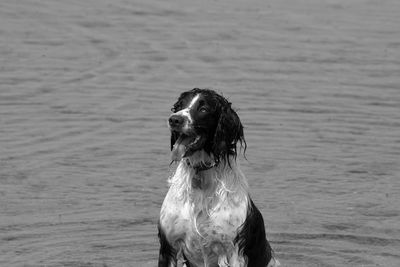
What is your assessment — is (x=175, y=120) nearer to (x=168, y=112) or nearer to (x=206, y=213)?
(x=206, y=213)

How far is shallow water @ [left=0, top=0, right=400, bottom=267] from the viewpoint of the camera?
1105cm

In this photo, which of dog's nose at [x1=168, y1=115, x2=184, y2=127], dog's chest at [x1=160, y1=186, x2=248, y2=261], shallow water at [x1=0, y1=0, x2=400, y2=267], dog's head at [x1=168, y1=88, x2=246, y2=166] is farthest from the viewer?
shallow water at [x1=0, y1=0, x2=400, y2=267]

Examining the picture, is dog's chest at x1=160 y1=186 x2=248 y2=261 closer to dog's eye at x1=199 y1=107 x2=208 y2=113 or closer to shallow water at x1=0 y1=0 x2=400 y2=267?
dog's eye at x1=199 y1=107 x2=208 y2=113

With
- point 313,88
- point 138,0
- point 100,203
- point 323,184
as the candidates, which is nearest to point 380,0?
point 138,0

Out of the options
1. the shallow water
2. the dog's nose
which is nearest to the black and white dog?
the dog's nose

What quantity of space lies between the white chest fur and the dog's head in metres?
0.19

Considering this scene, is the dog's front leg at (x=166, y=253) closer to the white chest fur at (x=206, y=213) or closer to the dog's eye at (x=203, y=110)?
the white chest fur at (x=206, y=213)

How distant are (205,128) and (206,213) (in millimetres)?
611

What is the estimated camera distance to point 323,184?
41.6 feet

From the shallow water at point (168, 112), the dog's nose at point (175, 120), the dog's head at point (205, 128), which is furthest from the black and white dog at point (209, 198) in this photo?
the shallow water at point (168, 112)

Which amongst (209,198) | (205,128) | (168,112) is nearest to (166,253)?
(209,198)

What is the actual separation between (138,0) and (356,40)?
13.7 feet

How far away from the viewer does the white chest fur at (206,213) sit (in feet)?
27.9

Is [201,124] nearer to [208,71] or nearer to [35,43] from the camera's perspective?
[208,71]
